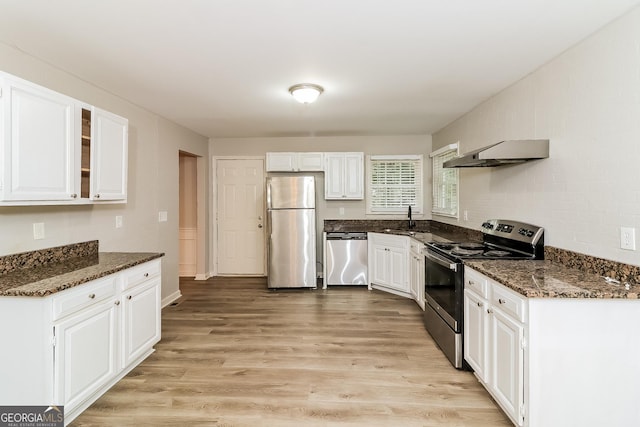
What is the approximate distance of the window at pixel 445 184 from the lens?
13.9 feet

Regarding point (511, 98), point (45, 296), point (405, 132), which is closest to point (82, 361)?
point (45, 296)

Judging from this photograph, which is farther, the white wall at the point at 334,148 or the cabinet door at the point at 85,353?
the white wall at the point at 334,148

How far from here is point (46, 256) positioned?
2.38m

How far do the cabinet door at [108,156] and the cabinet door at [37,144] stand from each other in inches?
6.7

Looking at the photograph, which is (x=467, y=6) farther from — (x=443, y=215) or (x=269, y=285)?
(x=269, y=285)

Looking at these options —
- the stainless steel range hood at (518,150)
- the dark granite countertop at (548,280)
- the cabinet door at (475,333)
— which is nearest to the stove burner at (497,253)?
the dark granite countertop at (548,280)

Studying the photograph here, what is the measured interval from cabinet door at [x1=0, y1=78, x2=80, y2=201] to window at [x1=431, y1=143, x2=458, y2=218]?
405cm

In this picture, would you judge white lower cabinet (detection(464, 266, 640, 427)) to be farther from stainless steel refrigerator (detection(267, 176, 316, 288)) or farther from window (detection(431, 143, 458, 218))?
stainless steel refrigerator (detection(267, 176, 316, 288))

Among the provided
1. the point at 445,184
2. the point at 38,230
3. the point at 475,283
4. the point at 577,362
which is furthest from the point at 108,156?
the point at 445,184

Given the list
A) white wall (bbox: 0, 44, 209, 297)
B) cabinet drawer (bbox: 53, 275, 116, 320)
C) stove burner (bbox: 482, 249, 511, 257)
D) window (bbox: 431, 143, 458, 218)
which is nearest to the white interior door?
white wall (bbox: 0, 44, 209, 297)

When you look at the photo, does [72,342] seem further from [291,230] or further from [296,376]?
[291,230]

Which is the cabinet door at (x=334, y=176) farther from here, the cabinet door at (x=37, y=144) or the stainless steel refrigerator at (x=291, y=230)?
the cabinet door at (x=37, y=144)

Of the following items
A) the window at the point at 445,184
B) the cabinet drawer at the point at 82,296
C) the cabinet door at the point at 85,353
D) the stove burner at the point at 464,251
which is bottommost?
the cabinet door at the point at 85,353

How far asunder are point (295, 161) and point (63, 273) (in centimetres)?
345
